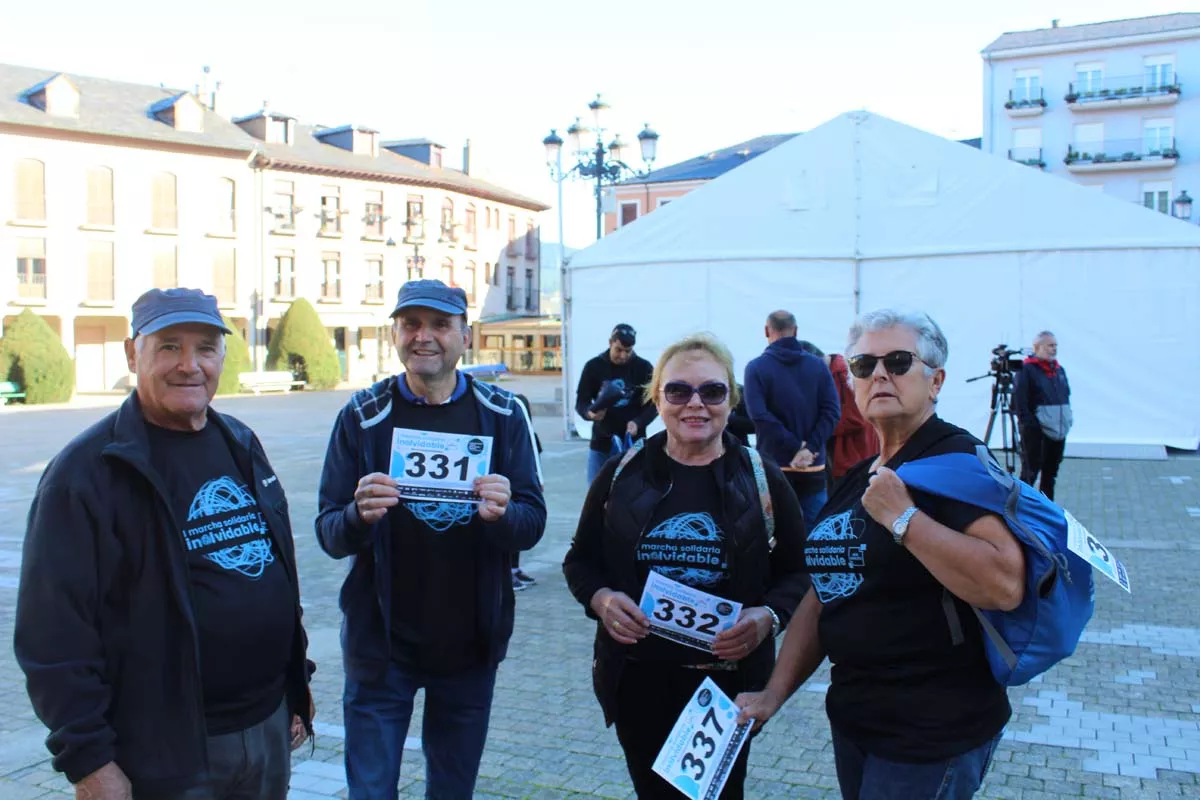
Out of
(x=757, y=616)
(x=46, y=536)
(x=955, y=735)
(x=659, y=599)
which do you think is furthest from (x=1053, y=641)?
(x=46, y=536)

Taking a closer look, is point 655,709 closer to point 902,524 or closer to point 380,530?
point 380,530

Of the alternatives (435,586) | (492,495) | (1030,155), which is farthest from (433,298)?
(1030,155)

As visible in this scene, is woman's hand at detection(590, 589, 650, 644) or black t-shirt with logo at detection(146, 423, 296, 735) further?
woman's hand at detection(590, 589, 650, 644)

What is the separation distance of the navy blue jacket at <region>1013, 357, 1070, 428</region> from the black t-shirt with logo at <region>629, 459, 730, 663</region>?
871cm

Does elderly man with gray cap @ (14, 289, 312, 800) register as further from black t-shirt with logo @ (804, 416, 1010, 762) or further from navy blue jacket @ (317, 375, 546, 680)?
black t-shirt with logo @ (804, 416, 1010, 762)

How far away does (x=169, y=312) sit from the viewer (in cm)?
274

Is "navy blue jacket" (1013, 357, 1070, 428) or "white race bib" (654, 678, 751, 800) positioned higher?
"navy blue jacket" (1013, 357, 1070, 428)

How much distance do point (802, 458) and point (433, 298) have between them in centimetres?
441

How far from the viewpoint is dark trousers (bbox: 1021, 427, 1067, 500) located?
35.4 ft

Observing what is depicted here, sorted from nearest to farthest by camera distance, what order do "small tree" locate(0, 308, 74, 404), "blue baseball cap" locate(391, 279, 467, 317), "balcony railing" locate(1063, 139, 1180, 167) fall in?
"blue baseball cap" locate(391, 279, 467, 317)
"small tree" locate(0, 308, 74, 404)
"balcony railing" locate(1063, 139, 1180, 167)

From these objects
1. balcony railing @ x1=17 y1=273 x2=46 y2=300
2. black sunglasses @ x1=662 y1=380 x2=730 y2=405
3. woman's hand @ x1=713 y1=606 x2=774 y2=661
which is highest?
balcony railing @ x1=17 y1=273 x2=46 y2=300

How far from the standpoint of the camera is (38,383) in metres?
34.2

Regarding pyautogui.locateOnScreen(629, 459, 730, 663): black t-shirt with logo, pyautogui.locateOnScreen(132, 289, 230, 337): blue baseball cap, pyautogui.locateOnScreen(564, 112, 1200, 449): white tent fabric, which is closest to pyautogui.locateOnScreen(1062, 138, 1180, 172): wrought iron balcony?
pyautogui.locateOnScreen(564, 112, 1200, 449): white tent fabric

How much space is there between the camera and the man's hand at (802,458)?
23.8 ft
